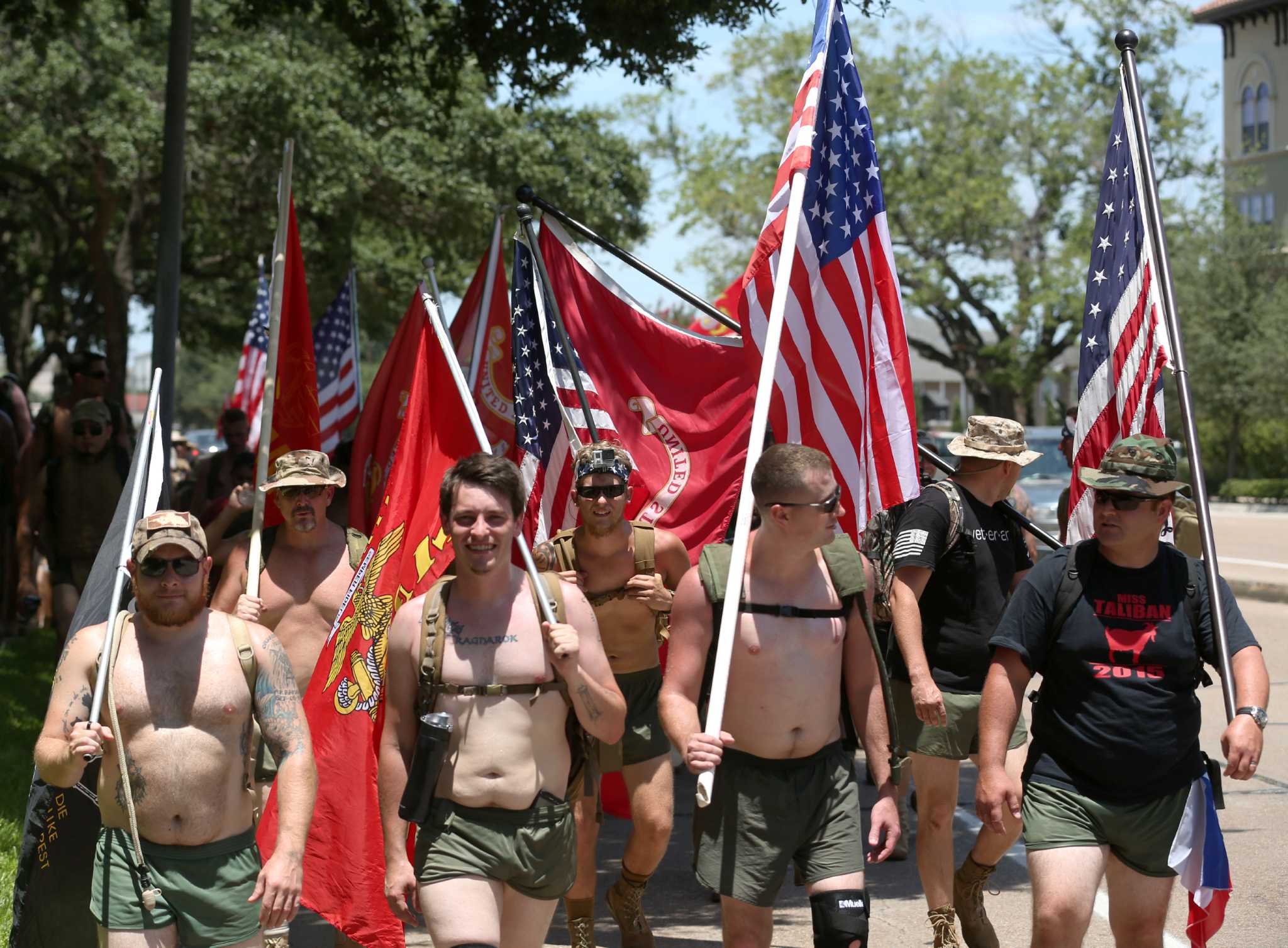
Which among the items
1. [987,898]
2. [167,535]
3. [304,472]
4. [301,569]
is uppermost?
[304,472]

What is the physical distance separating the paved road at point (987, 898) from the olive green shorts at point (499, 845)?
2.03m

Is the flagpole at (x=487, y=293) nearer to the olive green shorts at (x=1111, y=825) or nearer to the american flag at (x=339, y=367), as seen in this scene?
the american flag at (x=339, y=367)

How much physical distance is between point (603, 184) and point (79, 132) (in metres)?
8.47

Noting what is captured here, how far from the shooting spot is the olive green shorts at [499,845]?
185 inches

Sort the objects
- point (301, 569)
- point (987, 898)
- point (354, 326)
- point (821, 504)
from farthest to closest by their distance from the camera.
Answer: point (354, 326)
point (987, 898)
point (301, 569)
point (821, 504)

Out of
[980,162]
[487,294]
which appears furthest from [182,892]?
[980,162]

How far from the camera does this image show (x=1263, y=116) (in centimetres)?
6188

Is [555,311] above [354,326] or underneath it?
underneath

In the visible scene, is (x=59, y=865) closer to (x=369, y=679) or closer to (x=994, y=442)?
(x=369, y=679)

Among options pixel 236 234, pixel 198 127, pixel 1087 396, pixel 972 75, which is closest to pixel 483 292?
pixel 1087 396

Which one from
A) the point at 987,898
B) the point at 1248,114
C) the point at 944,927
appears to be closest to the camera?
the point at 944,927

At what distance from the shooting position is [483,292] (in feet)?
29.5

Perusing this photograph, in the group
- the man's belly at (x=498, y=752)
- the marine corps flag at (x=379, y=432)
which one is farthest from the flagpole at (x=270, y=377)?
the man's belly at (x=498, y=752)

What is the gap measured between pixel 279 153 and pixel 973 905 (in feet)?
61.0
